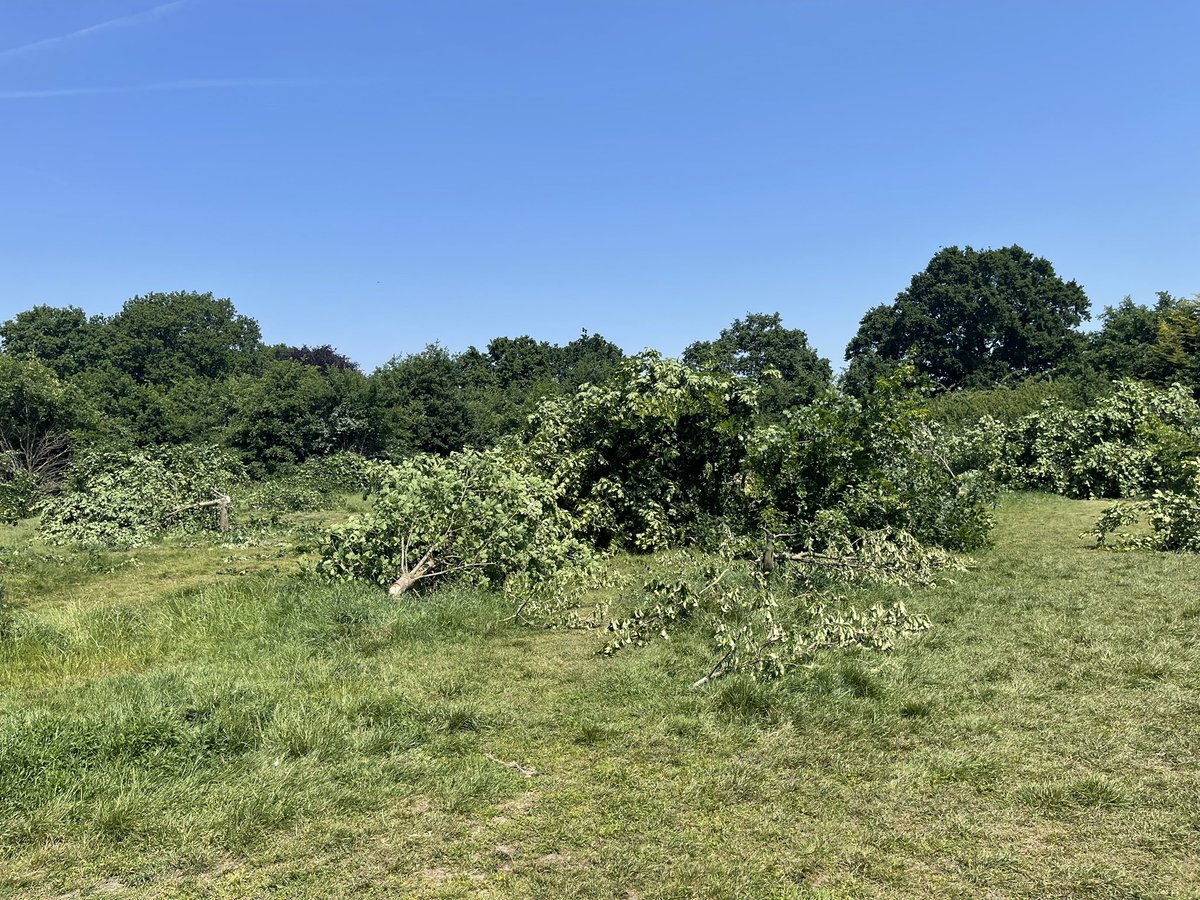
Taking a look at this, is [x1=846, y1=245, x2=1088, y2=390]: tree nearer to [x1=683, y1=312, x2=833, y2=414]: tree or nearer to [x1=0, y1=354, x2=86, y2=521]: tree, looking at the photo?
[x1=683, y1=312, x2=833, y2=414]: tree

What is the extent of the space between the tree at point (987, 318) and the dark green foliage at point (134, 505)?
36.8 m

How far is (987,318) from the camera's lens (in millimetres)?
45750

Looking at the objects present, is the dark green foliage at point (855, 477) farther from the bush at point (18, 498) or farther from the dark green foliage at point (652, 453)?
the bush at point (18, 498)

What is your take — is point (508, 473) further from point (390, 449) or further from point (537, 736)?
point (390, 449)

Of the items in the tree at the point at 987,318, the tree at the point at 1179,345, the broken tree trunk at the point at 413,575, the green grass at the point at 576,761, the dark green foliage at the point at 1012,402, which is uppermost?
the tree at the point at 987,318

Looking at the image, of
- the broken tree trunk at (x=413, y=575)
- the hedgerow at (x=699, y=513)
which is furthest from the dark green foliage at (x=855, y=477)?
the broken tree trunk at (x=413, y=575)

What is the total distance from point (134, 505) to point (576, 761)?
1083cm

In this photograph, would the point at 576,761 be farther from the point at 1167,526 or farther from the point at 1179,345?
the point at 1179,345

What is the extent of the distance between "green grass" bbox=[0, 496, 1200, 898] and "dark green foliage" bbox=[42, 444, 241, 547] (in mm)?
6175

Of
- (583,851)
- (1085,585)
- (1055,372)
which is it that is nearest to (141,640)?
(583,851)

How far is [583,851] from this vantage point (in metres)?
3.03

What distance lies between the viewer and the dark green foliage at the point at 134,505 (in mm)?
11562

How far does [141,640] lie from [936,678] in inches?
227

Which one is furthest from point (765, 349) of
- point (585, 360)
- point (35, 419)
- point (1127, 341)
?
point (35, 419)
